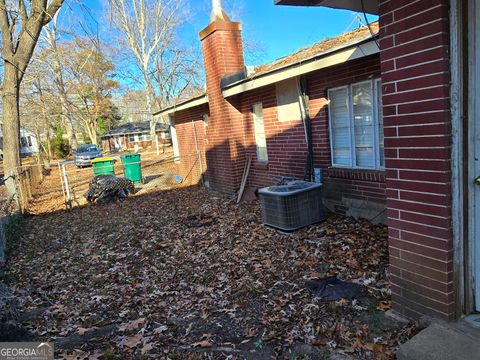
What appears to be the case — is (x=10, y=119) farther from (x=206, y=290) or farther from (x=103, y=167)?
(x=206, y=290)

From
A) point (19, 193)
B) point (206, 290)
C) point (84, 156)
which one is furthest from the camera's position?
point (84, 156)

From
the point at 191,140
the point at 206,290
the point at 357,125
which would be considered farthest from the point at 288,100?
the point at 191,140

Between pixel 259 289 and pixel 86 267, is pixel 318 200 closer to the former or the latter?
pixel 259 289

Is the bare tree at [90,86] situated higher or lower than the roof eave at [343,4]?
higher

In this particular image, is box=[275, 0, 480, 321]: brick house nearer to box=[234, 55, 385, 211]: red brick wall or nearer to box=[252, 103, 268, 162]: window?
box=[234, 55, 385, 211]: red brick wall

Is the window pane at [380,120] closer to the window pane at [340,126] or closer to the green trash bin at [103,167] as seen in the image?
the window pane at [340,126]

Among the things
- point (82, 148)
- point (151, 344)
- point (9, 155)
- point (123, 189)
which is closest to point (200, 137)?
point (123, 189)

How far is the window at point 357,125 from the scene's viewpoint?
5.69m

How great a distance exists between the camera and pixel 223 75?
30.7 feet

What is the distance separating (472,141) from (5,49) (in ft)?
43.3

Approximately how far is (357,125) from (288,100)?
1909 millimetres

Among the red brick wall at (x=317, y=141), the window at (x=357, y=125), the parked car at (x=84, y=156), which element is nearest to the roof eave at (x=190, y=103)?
the red brick wall at (x=317, y=141)

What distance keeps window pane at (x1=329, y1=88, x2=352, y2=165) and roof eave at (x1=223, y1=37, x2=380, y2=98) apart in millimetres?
719

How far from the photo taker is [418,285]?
114 inches
